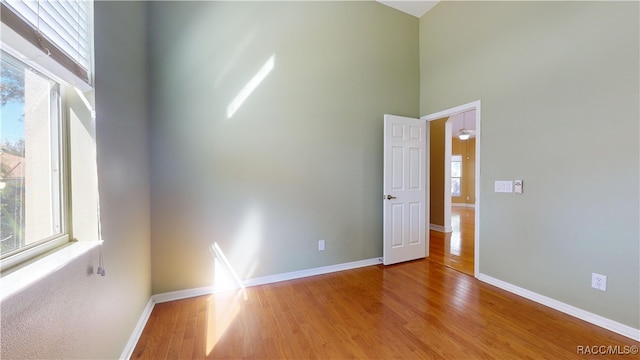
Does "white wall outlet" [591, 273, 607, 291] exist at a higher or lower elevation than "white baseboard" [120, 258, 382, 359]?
higher

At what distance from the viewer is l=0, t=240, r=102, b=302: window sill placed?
2.49ft

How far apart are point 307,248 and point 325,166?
1046mm

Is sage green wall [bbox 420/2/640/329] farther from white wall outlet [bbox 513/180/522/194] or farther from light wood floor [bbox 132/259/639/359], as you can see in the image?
light wood floor [bbox 132/259/639/359]

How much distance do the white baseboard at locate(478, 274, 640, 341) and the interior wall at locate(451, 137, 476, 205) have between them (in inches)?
322

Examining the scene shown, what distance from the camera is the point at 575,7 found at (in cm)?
212

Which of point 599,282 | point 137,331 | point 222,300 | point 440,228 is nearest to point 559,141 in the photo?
point 599,282

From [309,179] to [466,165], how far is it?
928 cm

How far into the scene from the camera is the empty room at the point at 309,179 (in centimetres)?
112

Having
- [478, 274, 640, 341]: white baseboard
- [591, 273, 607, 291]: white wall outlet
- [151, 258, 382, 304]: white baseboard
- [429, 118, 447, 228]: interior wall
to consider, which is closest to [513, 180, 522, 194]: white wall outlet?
[591, 273, 607, 291]: white wall outlet

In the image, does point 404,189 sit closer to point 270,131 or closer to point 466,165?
point 270,131

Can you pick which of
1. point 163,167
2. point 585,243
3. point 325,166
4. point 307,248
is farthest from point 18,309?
point 585,243

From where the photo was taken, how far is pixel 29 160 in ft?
3.30

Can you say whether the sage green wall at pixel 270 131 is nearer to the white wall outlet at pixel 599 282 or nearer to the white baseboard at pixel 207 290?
the white baseboard at pixel 207 290

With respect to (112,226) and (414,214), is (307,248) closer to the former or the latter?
(414,214)
